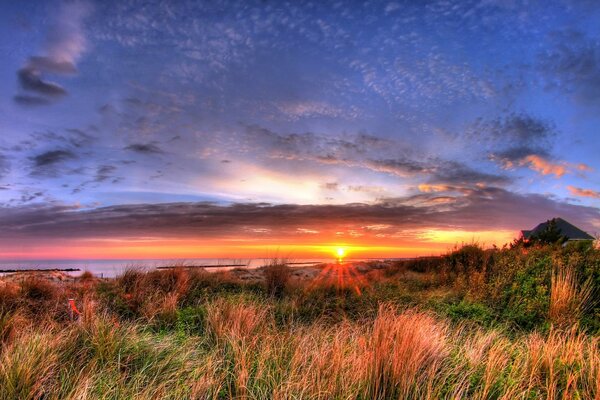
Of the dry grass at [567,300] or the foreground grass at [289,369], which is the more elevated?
the dry grass at [567,300]

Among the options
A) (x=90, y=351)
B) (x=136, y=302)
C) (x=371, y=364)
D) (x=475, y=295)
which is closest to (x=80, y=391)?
(x=90, y=351)

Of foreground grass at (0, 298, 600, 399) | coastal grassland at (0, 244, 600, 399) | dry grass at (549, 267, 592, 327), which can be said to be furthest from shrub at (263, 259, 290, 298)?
dry grass at (549, 267, 592, 327)

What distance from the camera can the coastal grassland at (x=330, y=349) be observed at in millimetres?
4031

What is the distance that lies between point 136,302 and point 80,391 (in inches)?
243

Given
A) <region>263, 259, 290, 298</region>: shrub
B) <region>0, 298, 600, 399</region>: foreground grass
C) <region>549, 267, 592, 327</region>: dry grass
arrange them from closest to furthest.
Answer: <region>0, 298, 600, 399</region>: foreground grass → <region>549, 267, 592, 327</region>: dry grass → <region>263, 259, 290, 298</region>: shrub

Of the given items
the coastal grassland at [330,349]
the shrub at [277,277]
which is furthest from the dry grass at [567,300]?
the shrub at [277,277]

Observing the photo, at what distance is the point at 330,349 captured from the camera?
4852mm

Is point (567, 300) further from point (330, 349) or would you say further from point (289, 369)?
point (289, 369)

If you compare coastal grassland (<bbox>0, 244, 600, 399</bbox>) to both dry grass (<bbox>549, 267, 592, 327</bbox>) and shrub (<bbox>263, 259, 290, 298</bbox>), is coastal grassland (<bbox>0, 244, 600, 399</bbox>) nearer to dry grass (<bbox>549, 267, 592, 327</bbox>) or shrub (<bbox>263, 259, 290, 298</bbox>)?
dry grass (<bbox>549, 267, 592, 327</bbox>)

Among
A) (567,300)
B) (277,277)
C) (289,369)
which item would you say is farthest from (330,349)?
(277,277)

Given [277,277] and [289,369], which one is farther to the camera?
[277,277]

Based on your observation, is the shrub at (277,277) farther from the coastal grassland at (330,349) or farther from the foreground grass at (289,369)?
the foreground grass at (289,369)

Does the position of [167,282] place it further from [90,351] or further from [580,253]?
[580,253]

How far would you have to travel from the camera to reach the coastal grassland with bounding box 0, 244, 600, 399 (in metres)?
4.03
